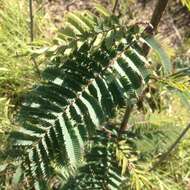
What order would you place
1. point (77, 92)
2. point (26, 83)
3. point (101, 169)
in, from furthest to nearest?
point (26, 83) → point (101, 169) → point (77, 92)

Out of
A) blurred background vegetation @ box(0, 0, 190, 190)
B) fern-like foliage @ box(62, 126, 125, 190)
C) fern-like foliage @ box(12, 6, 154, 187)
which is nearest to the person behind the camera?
fern-like foliage @ box(12, 6, 154, 187)

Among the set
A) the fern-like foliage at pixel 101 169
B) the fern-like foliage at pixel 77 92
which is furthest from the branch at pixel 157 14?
the fern-like foliage at pixel 101 169

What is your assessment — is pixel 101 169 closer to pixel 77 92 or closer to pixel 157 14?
pixel 77 92

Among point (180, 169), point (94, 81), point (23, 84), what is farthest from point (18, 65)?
point (94, 81)

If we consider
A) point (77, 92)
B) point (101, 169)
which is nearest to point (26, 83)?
point (101, 169)

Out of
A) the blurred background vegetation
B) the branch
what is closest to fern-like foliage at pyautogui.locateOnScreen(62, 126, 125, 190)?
the blurred background vegetation

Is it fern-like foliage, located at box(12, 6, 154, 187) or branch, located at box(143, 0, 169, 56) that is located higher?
branch, located at box(143, 0, 169, 56)

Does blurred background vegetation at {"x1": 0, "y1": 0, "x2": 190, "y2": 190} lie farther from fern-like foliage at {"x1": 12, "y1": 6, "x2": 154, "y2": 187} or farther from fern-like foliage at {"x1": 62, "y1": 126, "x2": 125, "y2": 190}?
fern-like foliage at {"x1": 12, "y1": 6, "x2": 154, "y2": 187}

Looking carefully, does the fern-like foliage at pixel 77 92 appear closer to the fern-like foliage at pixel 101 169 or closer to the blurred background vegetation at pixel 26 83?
the fern-like foliage at pixel 101 169
